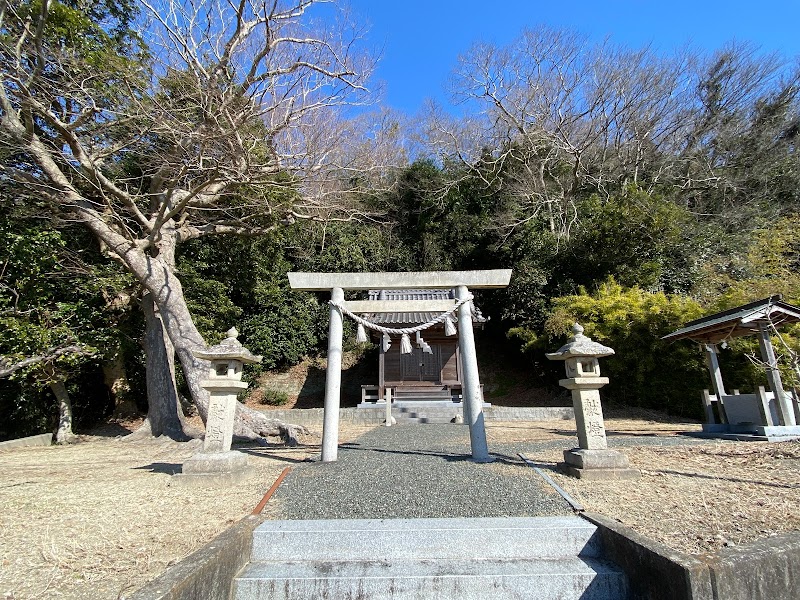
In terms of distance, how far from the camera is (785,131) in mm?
19156

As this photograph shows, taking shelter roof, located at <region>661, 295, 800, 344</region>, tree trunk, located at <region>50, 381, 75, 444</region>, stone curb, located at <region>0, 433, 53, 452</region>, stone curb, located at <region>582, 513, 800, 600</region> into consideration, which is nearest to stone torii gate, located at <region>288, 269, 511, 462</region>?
stone curb, located at <region>582, 513, 800, 600</region>

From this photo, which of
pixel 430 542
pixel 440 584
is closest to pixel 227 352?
pixel 430 542

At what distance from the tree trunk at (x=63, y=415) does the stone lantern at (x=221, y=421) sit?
308 inches

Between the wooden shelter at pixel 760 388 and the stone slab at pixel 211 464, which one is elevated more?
the wooden shelter at pixel 760 388

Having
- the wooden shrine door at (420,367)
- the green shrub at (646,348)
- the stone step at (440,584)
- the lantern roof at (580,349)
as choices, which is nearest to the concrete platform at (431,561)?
the stone step at (440,584)

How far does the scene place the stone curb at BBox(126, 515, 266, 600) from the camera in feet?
6.50

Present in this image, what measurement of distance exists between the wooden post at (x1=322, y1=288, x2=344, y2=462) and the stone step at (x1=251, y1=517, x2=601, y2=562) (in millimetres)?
2467

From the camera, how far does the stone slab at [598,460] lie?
4.25 meters

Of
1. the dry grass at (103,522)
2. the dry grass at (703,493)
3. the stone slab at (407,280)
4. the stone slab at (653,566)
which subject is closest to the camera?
the stone slab at (653,566)

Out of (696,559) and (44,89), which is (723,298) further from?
(44,89)

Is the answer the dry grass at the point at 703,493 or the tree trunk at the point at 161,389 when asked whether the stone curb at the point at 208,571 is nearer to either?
the dry grass at the point at 703,493

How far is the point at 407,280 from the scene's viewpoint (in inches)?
231

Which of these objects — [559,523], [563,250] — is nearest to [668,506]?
[559,523]

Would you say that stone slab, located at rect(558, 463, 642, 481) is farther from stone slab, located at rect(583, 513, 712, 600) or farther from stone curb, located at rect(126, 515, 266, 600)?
stone curb, located at rect(126, 515, 266, 600)
